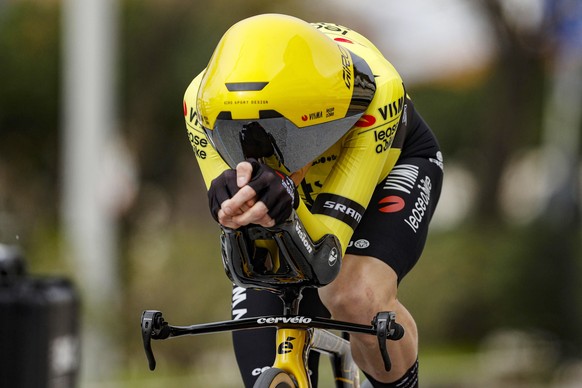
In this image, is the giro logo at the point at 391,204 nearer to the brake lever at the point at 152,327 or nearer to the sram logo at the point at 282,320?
the sram logo at the point at 282,320

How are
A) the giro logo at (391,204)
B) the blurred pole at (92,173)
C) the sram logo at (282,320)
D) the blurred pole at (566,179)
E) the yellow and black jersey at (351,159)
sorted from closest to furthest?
the sram logo at (282,320)
the yellow and black jersey at (351,159)
the giro logo at (391,204)
the blurred pole at (92,173)
the blurred pole at (566,179)

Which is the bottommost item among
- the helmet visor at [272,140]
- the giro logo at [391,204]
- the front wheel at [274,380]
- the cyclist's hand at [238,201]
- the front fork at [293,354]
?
the front wheel at [274,380]

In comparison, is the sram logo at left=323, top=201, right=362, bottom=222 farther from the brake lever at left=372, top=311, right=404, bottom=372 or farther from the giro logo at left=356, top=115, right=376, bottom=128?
the brake lever at left=372, top=311, right=404, bottom=372

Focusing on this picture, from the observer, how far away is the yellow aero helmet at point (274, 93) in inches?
159

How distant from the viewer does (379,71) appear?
15.8ft

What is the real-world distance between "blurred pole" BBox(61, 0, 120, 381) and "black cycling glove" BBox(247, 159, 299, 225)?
7.38 meters

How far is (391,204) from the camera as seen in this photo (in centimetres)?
491

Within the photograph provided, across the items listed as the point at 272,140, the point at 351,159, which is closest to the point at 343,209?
the point at 351,159

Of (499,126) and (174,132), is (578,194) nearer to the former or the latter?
(499,126)

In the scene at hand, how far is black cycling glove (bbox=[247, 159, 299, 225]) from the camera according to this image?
150 inches

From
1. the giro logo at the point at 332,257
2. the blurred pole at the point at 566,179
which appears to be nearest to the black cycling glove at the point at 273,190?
the giro logo at the point at 332,257

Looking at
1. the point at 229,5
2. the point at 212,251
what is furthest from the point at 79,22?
the point at 229,5

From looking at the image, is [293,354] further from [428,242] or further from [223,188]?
[428,242]

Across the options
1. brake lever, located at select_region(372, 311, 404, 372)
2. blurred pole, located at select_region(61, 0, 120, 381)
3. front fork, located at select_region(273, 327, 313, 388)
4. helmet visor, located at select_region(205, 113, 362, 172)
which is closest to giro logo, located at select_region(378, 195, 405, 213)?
helmet visor, located at select_region(205, 113, 362, 172)
